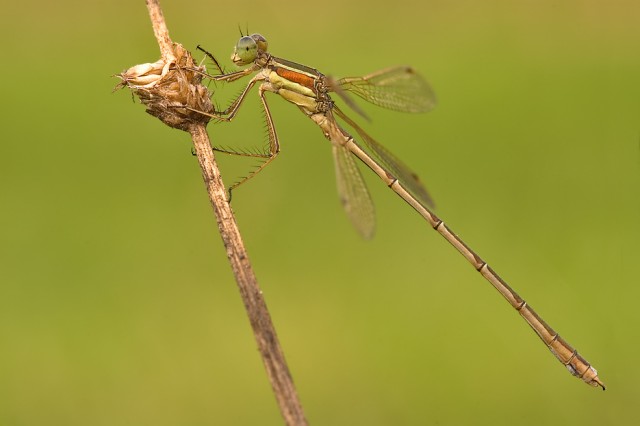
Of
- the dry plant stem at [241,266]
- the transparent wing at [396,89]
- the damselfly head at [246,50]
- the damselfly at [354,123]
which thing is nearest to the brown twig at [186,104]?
the dry plant stem at [241,266]

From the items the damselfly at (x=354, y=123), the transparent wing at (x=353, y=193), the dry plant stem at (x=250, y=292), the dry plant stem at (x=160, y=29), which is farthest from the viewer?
the damselfly at (x=354, y=123)

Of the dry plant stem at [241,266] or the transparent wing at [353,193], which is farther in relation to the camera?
the transparent wing at [353,193]

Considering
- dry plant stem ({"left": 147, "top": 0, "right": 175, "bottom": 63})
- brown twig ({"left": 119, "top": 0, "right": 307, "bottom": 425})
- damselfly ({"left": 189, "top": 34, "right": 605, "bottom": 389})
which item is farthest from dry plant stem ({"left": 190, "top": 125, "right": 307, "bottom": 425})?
damselfly ({"left": 189, "top": 34, "right": 605, "bottom": 389})

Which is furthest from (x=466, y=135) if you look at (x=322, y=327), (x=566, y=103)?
(x=322, y=327)

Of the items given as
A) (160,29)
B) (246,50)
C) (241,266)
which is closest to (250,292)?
(241,266)

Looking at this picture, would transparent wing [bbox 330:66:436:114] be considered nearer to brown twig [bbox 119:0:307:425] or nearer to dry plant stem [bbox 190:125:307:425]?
brown twig [bbox 119:0:307:425]

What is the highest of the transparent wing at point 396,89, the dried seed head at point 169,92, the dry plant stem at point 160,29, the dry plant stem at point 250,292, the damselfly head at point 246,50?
the damselfly head at point 246,50

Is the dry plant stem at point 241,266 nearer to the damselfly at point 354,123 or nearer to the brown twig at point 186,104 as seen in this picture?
the brown twig at point 186,104
